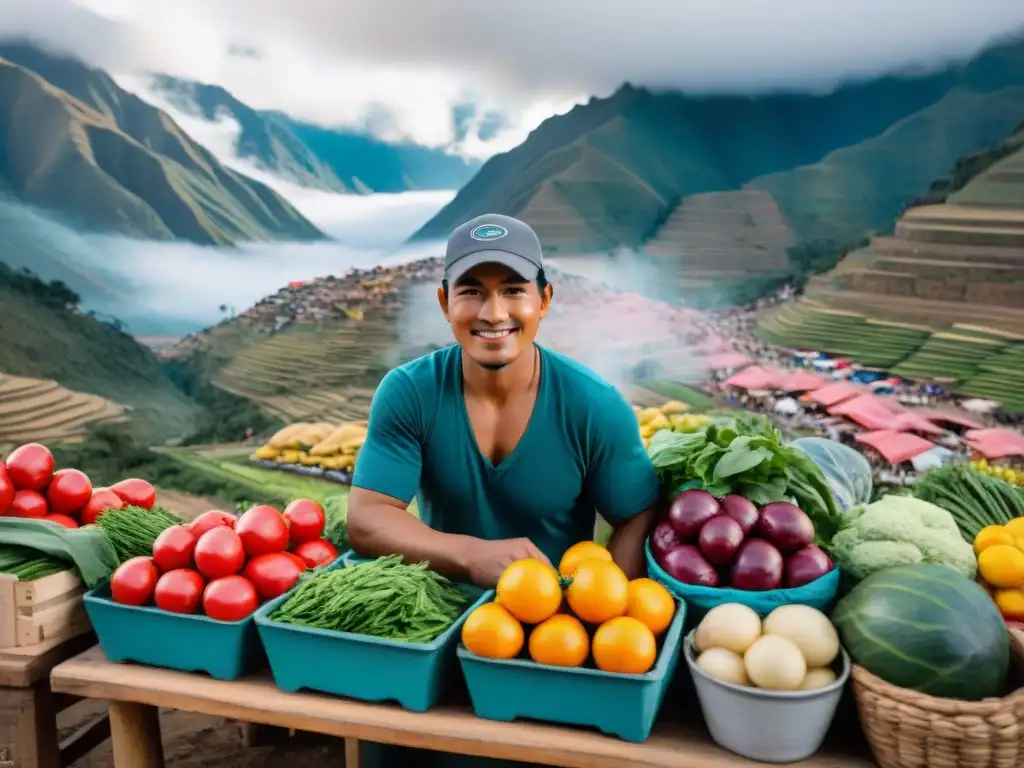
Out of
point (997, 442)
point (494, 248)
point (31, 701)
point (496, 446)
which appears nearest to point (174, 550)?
point (31, 701)

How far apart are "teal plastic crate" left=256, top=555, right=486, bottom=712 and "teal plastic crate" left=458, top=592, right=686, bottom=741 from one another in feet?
0.28

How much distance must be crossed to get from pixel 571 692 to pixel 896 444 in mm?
3720

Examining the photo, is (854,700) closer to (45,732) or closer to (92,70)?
(45,732)

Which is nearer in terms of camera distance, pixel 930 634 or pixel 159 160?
pixel 930 634

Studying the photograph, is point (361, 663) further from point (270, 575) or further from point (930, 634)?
point (930, 634)

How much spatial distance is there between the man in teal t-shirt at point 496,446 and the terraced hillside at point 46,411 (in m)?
4.37

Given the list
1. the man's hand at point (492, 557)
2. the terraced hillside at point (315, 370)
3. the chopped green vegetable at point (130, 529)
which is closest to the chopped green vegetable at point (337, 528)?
the chopped green vegetable at point (130, 529)

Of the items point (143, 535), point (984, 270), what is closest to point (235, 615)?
point (143, 535)

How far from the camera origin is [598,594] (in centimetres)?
172

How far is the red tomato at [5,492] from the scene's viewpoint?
7.82 feet

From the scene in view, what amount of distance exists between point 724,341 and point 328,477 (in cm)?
278

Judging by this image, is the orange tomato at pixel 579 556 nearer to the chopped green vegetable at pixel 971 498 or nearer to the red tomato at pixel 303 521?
the red tomato at pixel 303 521

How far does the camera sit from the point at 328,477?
5.60 metres

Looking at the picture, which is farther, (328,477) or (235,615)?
(328,477)
